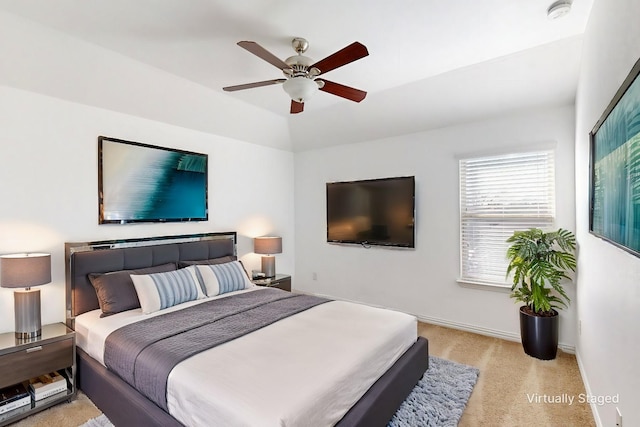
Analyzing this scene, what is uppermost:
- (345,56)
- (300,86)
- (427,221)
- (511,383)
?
(345,56)

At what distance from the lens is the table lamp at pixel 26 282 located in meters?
2.40

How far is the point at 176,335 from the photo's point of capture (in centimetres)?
229

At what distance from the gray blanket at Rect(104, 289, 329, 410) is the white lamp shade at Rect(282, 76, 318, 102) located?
5.92ft

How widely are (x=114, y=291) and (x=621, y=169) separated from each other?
3657mm

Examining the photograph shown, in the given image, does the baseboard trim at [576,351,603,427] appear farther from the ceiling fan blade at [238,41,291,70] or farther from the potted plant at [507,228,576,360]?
the ceiling fan blade at [238,41,291,70]

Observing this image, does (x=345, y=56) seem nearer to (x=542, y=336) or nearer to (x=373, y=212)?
(x=373, y=212)

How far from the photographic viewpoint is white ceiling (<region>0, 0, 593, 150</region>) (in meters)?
2.19

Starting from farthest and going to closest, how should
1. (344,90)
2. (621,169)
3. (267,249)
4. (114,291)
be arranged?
(267,249) → (114,291) → (344,90) → (621,169)

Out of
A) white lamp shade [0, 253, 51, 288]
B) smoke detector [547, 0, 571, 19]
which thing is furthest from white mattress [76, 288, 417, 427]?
Result: smoke detector [547, 0, 571, 19]

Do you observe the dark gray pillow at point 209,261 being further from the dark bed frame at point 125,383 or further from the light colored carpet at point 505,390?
the light colored carpet at point 505,390

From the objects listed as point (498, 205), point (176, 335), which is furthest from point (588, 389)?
point (176, 335)

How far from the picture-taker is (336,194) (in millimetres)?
5094

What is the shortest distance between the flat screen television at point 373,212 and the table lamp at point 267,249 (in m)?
1.00

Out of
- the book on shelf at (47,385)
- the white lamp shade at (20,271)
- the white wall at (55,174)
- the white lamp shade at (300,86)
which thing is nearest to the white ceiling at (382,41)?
the white lamp shade at (300,86)
